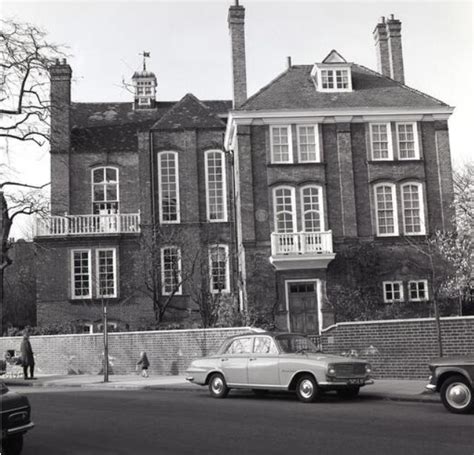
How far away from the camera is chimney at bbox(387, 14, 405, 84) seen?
36125mm

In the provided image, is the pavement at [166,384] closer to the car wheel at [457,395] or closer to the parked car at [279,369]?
the parked car at [279,369]

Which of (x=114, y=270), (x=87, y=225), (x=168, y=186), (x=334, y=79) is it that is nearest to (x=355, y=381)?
(x=334, y=79)

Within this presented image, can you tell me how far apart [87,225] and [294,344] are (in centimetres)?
2112

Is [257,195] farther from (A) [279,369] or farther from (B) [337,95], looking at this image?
(A) [279,369]

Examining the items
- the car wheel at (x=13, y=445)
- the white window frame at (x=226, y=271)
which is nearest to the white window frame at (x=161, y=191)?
the white window frame at (x=226, y=271)

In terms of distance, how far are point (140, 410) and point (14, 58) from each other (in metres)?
15.4

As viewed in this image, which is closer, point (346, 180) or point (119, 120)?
point (346, 180)

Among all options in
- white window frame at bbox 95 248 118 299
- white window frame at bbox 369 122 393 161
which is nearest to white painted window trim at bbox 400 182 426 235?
white window frame at bbox 369 122 393 161

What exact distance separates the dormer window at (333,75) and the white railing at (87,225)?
1130cm

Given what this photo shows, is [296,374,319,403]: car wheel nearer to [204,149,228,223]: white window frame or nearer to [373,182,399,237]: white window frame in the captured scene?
[373,182,399,237]: white window frame

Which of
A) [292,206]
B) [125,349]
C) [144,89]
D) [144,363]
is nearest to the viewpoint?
[144,363]

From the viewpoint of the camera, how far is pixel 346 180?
31.9m

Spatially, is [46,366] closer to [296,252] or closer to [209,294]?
[209,294]

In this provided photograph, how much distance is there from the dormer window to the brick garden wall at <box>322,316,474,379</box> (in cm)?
1581
